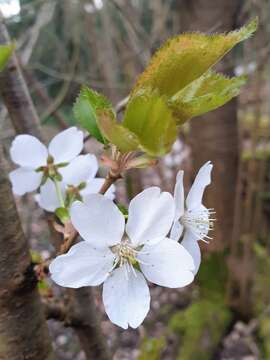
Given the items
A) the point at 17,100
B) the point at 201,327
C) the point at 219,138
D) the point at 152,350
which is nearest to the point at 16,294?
the point at 17,100

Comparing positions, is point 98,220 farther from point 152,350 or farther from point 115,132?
point 152,350

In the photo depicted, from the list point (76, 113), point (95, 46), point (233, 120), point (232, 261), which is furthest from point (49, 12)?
point (76, 113)

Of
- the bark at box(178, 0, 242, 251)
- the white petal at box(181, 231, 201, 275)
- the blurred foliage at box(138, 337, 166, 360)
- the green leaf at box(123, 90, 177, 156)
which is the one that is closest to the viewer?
the green leaf at box(123, 90, 177, 156)

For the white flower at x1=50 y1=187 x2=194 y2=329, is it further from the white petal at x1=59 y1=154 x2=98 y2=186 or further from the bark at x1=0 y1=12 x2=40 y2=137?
the bark at x1=0 y1=12 x2=40 y2=137

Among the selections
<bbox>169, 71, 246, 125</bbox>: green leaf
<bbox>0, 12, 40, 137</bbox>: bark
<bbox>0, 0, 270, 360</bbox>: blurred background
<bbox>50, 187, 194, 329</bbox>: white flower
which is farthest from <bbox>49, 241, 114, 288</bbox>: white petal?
<bbox>0, 0, 270, 360</bbox>: blurred background

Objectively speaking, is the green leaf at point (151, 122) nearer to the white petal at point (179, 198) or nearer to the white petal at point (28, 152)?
the white petal at point (179, 198)

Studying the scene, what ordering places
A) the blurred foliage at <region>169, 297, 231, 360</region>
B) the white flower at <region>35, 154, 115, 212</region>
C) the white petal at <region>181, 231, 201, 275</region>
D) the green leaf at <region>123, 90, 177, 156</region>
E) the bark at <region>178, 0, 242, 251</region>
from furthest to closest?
the blurred foliage at <region>169, 297, 231, 360</region> → the bark at <region>178, 0, 242, 251</region> → the white flower at <region>35, 154, 115, 212</region> → the white petal at <region>181, 231, 201, 275</region> → the green leaf at <region>123, 90, 177, 156</region>

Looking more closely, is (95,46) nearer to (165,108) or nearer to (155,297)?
(155,297)
